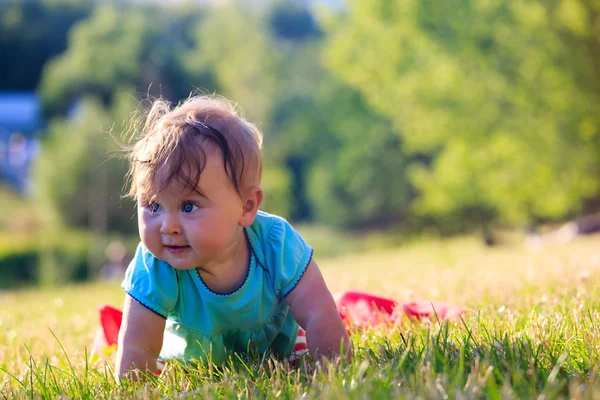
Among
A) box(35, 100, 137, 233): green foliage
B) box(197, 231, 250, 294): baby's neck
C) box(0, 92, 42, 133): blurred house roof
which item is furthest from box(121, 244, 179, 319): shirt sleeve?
box(0, 92, 42, 133): blurred house roof

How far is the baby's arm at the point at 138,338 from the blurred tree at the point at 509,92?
34.4 feet

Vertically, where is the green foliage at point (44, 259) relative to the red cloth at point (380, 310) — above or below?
below

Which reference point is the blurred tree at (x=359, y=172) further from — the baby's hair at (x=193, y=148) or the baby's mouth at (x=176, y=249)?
the baby's mouth at (x=176, y=249)

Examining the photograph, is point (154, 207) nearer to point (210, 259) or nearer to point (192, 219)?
point (192, 219)

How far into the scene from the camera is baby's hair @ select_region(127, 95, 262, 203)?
1916 mm

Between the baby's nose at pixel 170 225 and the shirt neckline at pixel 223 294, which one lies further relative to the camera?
the shirt neckline at pixel 223 294

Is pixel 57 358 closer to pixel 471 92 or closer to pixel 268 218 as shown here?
pixel 268 218

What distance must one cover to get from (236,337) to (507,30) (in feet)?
35.1

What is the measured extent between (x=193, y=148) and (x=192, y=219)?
0.70ft

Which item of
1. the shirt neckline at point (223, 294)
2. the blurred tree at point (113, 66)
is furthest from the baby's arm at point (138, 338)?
the blurred tree at point (113, 66)

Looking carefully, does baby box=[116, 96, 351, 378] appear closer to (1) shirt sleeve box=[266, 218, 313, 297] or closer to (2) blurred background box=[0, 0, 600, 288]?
(1) shirt sleeve box=[266, 218, 313, 297]

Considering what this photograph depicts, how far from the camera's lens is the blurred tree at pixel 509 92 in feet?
36.6

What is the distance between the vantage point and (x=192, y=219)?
6.35 ft

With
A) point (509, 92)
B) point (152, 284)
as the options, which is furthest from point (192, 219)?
point (509, 92)
